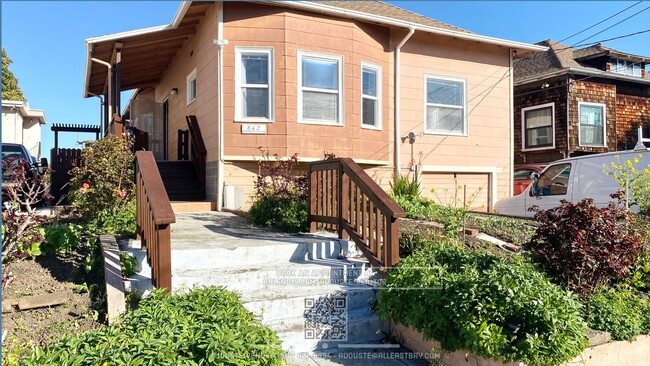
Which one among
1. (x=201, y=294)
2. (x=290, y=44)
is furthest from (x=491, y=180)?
(x=201, y=294)

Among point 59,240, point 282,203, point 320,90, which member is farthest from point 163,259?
point 320,90

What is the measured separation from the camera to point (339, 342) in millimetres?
3926

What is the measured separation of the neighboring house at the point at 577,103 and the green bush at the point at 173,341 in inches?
625

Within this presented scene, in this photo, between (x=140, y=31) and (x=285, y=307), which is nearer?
(x=285, y=307)

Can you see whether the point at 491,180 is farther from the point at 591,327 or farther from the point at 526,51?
the point at 591,327

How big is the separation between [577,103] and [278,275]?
1554cm

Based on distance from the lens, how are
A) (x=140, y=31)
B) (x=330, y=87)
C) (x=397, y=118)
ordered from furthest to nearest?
(x=397, y=118) < (x=140, y=31) < (x=330, y=87)

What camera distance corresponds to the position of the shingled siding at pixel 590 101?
15938 millimetres

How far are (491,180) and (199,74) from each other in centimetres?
778

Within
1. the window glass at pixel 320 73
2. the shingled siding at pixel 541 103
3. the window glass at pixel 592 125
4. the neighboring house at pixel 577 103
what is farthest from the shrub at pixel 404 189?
the window glass at pixel 592 125

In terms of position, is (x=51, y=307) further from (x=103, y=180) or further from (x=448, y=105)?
(x=448, y=105)

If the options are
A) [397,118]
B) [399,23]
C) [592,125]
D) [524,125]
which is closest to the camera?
[399,23]

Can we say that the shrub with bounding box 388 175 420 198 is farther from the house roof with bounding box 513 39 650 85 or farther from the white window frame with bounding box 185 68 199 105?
the house roof with bounding box 513 39 650 85

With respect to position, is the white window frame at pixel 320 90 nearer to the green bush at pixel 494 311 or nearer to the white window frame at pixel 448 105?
the white window frame at pixel 448 105
